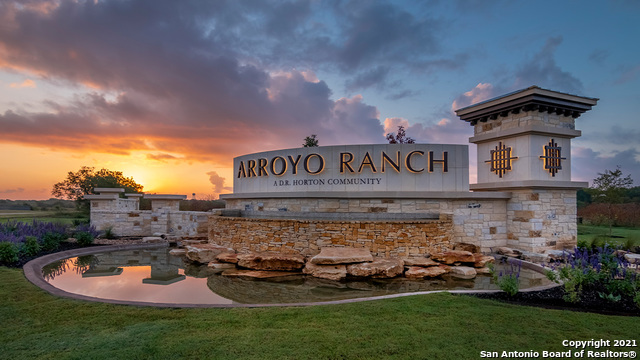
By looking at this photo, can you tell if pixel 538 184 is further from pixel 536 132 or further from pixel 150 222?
pixel 150 222

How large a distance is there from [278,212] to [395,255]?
16.6 feet

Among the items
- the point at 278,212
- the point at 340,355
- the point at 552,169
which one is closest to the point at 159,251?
the point at 278,212

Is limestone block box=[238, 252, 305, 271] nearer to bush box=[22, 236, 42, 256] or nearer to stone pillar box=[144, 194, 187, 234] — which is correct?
bush box=[22, 236, 42, 256]

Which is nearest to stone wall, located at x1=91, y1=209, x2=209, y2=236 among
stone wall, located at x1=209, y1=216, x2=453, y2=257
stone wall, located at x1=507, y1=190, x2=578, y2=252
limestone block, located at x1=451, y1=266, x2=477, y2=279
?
stone wall, located at x1=209, y1=216, x2=453, y2=257

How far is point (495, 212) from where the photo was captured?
1209 centimetres

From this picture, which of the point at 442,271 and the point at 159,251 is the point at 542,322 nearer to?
the point at 442,271

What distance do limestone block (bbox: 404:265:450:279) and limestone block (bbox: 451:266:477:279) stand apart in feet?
0.62

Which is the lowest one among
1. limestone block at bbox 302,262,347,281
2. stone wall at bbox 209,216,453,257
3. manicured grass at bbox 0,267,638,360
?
limestone block at bbox 302,262,347,281

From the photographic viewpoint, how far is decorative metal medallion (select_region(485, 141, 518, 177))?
12.3m

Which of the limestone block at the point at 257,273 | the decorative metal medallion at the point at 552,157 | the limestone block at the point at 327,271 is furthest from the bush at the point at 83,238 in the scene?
the decorative metal medallion at the point at 552,157

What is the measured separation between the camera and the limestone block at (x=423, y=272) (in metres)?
8.82

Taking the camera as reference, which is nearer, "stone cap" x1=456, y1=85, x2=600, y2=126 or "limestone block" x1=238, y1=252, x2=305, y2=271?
"limestone block" x1=238, y1=252, x2=305, y2=271

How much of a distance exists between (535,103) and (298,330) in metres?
11.7

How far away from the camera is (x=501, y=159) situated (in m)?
12.6
